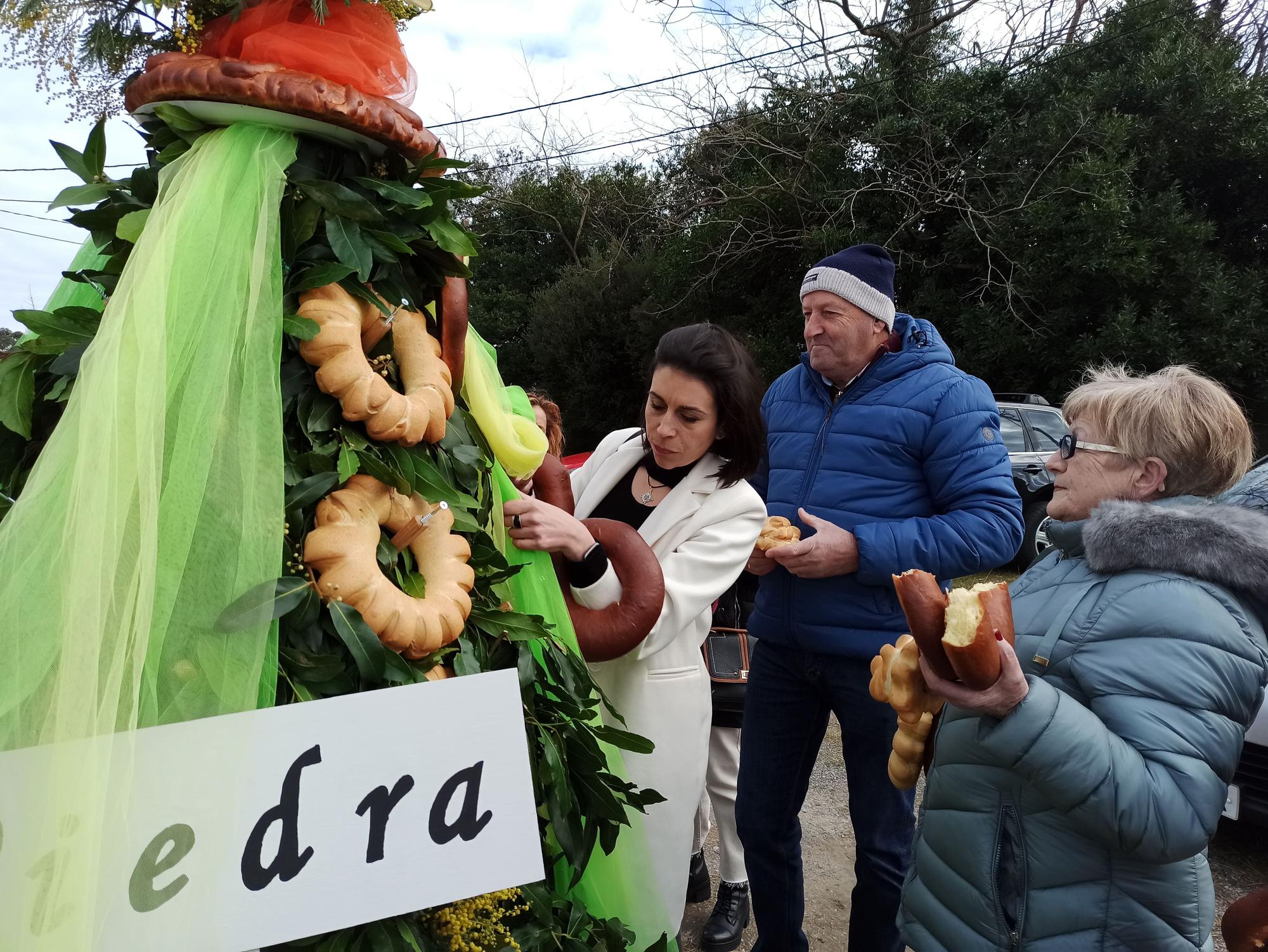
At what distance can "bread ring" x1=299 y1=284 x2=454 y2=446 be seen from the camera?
1043 mm

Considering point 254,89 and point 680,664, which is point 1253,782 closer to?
point 680,664

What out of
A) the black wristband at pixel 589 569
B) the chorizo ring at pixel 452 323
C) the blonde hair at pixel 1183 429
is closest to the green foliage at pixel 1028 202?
the blonde hair at pixel 1183 429

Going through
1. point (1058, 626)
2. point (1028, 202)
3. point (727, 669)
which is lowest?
point (727, 669)

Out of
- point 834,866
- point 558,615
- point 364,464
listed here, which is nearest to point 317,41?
point 364,464

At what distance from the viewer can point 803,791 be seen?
244 centimetres

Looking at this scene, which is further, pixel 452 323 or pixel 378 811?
pixel 452 323

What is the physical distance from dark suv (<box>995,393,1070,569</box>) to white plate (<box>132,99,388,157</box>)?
8067 millimetres

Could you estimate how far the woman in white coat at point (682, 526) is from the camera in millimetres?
1897

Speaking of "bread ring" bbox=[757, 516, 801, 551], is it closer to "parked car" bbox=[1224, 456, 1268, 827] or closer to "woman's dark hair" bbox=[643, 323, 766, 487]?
"woman's dark hair" bbox=[643, 323, 766, 487]

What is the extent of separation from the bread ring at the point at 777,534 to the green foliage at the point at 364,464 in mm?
1039

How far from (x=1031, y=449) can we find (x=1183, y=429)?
24.5 feet

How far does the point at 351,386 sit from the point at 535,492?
679 millimetres

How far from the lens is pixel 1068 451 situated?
1.69 metres

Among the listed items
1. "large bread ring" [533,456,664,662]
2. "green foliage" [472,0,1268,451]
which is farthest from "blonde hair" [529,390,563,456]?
"green foliage" [472,0,1268,451]
